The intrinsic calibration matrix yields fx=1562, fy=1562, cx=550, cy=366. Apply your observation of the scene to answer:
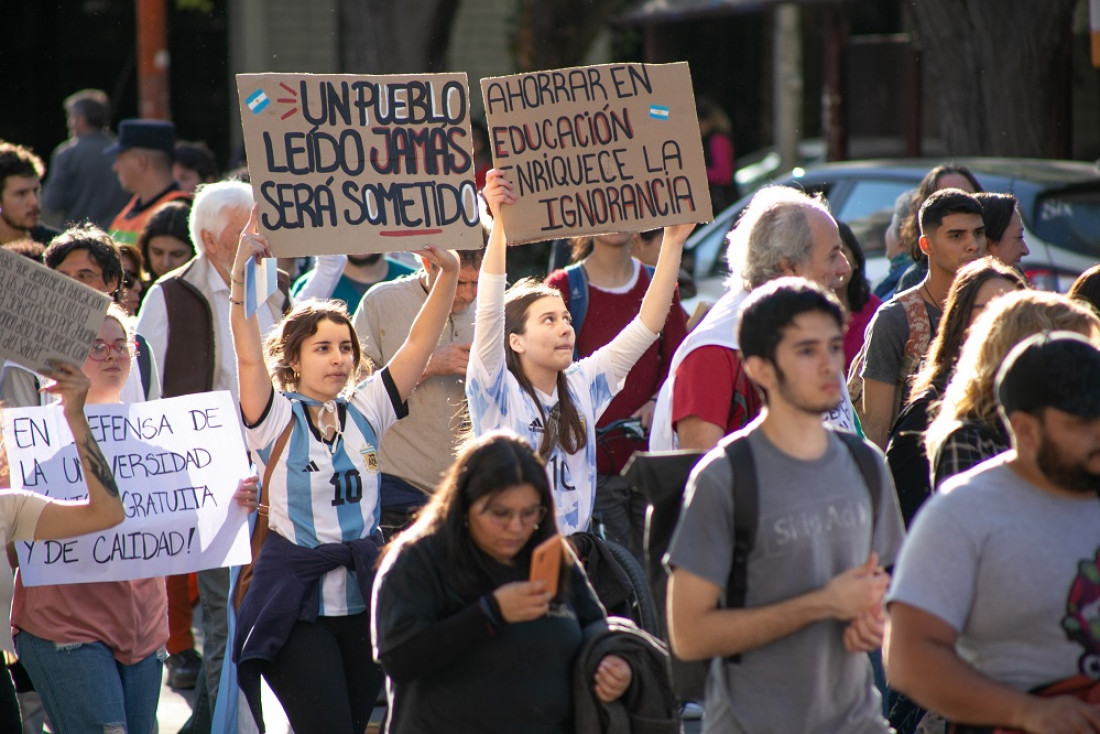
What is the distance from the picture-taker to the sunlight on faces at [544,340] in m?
4.92

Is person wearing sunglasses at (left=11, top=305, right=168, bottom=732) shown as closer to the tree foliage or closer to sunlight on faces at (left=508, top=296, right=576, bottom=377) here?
sunlight on faces at (left=508, top=296, right=576, bottom=377)

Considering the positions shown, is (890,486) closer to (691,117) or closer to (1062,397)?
(1062,397)

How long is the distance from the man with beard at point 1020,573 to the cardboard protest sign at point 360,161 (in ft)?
8.56

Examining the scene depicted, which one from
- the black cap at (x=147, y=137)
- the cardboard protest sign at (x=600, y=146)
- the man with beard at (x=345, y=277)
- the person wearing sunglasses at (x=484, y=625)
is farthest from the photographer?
the black cap at (x=147, y=137)

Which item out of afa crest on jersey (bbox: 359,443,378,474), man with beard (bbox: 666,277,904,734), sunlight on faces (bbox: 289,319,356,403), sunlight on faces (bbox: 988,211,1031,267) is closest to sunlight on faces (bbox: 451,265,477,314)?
sunlight on faces (bbox: 289,319,356,403)

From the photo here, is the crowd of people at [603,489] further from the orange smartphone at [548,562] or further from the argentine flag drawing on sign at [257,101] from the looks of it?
the argentine flag drawing on sign at [257,101]

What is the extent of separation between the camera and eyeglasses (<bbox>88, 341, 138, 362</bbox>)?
5.19m

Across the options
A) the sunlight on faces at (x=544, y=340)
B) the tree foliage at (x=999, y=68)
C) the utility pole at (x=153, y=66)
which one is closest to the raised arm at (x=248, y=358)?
the sunlight on faces at (x=544, y=340)

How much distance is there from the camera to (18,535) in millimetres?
4465

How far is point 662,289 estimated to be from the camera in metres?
5.19

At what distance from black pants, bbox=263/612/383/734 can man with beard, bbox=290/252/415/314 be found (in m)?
2.57

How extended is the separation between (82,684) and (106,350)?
3.68 ft

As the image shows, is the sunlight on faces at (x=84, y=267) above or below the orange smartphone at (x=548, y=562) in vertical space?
above

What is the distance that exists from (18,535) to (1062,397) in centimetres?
294
